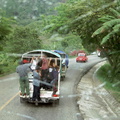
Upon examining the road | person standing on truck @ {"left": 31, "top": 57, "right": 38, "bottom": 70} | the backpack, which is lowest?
the road

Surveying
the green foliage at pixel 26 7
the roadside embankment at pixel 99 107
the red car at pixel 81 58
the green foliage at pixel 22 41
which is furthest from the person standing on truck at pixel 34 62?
the red car at pixel 81 58

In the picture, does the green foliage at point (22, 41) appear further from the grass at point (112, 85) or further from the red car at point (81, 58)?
the red car at point (81, 58)

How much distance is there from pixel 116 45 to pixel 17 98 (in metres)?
7.02

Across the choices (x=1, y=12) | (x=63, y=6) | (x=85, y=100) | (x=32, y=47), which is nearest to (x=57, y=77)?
(x=85, y=100)

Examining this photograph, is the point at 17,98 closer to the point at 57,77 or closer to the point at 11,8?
the point at 57,77

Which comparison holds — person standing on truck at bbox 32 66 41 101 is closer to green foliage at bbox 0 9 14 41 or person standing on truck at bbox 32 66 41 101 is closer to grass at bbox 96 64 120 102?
grass at bbox 96 64 120 102

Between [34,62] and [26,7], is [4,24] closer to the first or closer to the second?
[26,7]

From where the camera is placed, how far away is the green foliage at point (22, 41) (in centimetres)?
1897

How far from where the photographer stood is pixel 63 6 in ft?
46.3

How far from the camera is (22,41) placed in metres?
19.5

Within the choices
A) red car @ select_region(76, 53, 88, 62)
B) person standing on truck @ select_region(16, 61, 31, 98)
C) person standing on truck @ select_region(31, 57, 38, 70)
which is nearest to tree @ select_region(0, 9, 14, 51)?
person standing on truck @ select_region(31, 57, 38, 70)

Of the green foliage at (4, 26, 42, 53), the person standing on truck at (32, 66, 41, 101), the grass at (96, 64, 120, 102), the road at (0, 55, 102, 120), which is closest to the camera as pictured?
the road at (0, 55, 102, 120)

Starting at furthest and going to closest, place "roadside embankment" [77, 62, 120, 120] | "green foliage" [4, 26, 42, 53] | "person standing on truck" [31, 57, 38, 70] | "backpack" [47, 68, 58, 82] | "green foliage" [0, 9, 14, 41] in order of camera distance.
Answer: "green foliage" [4, 26, 42, 53] < "green foliage" [0, 9, 14, 41] < "person standing on truck" [31, 57, 38, 70] < "backpack" [47, 68, 58, 82] < "roadside embankment" [77, 62, 120, 120]

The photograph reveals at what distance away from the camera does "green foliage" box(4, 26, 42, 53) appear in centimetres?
1897
